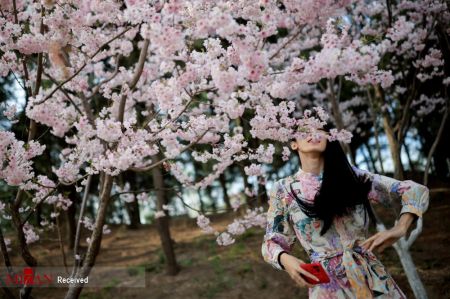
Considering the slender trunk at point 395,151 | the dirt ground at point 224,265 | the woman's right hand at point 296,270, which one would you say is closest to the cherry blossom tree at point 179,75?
the woman's right hand at point 296,270

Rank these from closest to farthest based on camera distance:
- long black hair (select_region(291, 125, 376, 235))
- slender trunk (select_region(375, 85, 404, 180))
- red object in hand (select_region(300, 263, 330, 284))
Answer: red object in hand (select_region(300, 263, 330, 284)) → long black hair (select_region(291, 125, 376, 235)) → slender trunk (select_region(375, 85, 404, 180))

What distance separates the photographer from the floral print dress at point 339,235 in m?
2.07

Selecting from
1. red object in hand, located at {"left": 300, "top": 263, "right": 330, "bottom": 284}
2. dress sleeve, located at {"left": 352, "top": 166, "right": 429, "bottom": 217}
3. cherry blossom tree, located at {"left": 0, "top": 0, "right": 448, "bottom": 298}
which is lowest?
red object in hand, located at {"left": 300, "top": 263, "right": 330, "bottom": 284}

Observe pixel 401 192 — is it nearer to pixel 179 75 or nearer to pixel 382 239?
pixel 382 239

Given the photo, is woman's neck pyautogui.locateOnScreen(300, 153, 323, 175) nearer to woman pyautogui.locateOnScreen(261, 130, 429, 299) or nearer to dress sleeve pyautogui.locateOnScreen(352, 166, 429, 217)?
woman pyautogui.locateOnScreen(261, 130, 429, 299)

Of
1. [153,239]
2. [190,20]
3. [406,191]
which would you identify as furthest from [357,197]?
[153,239]

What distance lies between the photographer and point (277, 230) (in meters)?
2.30

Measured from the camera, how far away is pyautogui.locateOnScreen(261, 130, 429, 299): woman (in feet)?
6.72

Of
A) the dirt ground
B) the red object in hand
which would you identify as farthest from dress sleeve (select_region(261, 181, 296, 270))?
the dirt ground

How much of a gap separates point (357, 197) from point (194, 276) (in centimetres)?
644

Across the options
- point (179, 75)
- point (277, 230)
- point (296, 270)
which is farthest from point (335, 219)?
point (179, 75)

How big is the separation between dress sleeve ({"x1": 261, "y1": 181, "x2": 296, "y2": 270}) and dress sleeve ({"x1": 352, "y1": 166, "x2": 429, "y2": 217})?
1.71ft

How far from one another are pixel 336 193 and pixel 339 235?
25 cm

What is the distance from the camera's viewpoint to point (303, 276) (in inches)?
75.3
